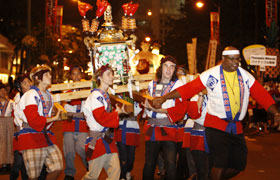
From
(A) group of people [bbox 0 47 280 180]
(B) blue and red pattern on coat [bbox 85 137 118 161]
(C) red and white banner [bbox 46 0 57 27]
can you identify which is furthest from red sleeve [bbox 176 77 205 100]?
(C) red and white banner [bbox 46 0 57 27]

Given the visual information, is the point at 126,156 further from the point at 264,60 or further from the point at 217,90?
the point at 264,60

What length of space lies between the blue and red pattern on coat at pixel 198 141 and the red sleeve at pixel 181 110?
386 mm

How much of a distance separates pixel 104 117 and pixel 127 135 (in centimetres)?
233

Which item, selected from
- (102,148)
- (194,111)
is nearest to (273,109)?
(194,111)

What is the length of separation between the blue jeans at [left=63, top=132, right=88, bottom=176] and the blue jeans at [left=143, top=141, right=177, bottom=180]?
1864mm

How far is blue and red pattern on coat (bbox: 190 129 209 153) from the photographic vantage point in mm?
7793

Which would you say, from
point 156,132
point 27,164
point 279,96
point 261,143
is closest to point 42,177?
point 27,164

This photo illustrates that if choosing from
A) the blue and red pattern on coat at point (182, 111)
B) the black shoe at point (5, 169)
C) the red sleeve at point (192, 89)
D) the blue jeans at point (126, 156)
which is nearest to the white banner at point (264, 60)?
the blue jeans at point (126, 156)

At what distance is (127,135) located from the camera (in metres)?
9.20

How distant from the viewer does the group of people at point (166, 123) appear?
639 cm

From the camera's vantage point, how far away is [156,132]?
24.7 ft

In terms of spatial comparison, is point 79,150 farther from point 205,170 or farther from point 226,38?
point 226,38

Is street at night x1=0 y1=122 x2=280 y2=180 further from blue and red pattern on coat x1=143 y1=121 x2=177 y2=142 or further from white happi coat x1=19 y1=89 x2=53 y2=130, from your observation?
white happi coat x1=19 y1=89 x2=53 y2=130

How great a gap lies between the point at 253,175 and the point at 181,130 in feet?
7.27
